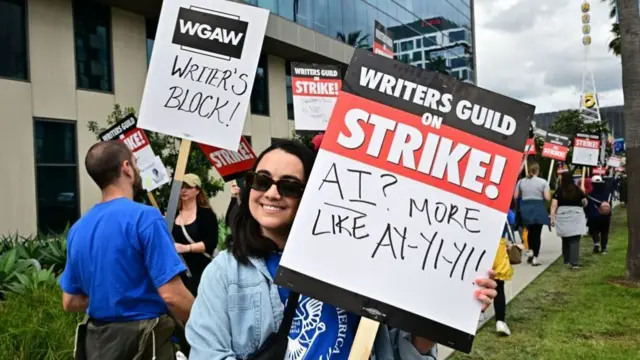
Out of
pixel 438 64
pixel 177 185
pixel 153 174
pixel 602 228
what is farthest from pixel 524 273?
pixel 438 64

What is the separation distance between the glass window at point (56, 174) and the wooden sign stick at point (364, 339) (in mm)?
12574

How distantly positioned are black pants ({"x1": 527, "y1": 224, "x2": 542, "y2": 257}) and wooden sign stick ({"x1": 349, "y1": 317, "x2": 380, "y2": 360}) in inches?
377

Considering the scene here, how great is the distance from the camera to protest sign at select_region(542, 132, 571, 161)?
14.8 meters

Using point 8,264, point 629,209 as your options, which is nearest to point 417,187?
point 8,264

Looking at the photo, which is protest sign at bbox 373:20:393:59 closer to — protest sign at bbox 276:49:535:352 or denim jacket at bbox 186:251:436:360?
protest sign at bbox 276:49:535:352

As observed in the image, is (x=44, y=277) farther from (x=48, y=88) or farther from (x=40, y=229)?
(x=48, y=88)

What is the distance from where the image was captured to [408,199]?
6.33 ft

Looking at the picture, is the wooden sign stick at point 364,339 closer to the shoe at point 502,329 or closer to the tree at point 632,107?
the shoe at point 502,329

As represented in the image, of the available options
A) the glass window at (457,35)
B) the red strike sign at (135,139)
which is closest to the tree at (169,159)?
the red strike sign at (135,139)

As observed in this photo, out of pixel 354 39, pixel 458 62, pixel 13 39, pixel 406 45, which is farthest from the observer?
pixel 458 62

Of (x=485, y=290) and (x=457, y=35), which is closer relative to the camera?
(x=485, y=290)

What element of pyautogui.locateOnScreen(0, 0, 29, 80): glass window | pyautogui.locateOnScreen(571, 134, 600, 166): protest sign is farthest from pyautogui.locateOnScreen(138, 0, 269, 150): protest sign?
pyautogui.locateOnScreen(571, 134, 600, 166): protest sign

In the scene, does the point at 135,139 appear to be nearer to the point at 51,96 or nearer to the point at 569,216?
the point at 569,216

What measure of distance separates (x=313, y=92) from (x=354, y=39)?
689 inches
